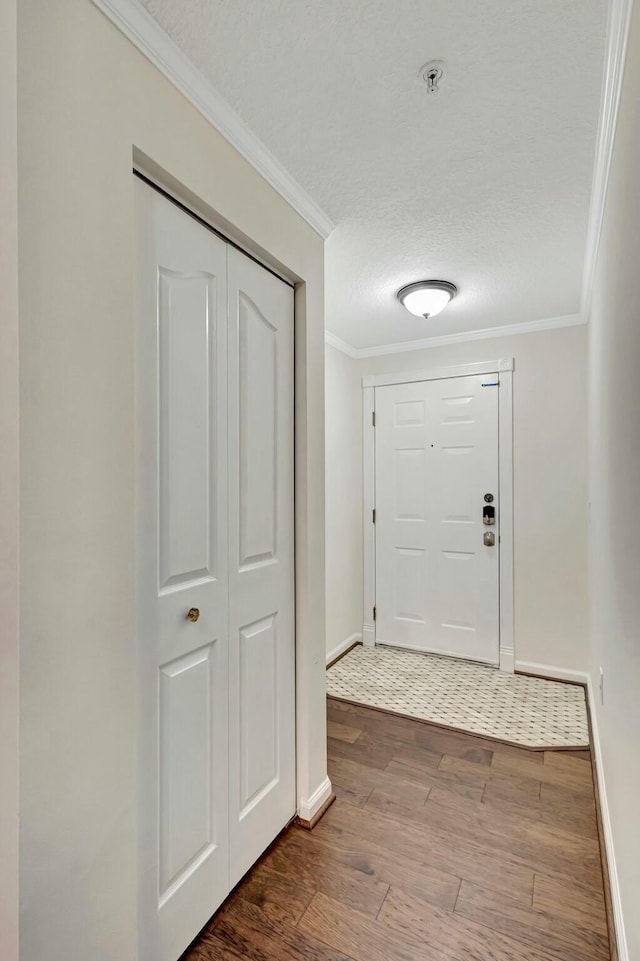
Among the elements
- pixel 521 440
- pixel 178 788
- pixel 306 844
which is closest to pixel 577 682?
pixel 521 440

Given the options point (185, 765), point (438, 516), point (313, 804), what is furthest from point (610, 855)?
point (438, 516)

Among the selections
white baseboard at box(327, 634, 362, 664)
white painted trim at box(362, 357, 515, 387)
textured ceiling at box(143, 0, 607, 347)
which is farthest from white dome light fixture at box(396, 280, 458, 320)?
white baseboard at box(327, 634, 362, 664)

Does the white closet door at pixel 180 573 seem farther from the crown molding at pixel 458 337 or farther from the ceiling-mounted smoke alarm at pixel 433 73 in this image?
the crown molding at pixel 458 337

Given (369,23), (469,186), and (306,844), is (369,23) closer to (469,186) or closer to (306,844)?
(469,186)

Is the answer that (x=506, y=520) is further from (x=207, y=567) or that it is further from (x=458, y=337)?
(x=207, y=567)

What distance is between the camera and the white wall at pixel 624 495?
103 cm

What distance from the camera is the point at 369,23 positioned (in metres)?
1.11

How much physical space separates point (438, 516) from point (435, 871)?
7.40 ft

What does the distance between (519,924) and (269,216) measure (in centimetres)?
240

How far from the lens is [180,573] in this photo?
4.23ft

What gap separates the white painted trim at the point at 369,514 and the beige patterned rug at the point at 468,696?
1.01ft

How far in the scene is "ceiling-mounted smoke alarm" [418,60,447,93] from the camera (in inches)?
47.8

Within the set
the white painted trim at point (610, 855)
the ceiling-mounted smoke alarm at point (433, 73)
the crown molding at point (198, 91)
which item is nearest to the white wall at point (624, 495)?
the white painted trim at point (610, 855)

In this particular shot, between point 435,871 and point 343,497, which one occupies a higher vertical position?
point 343,497
